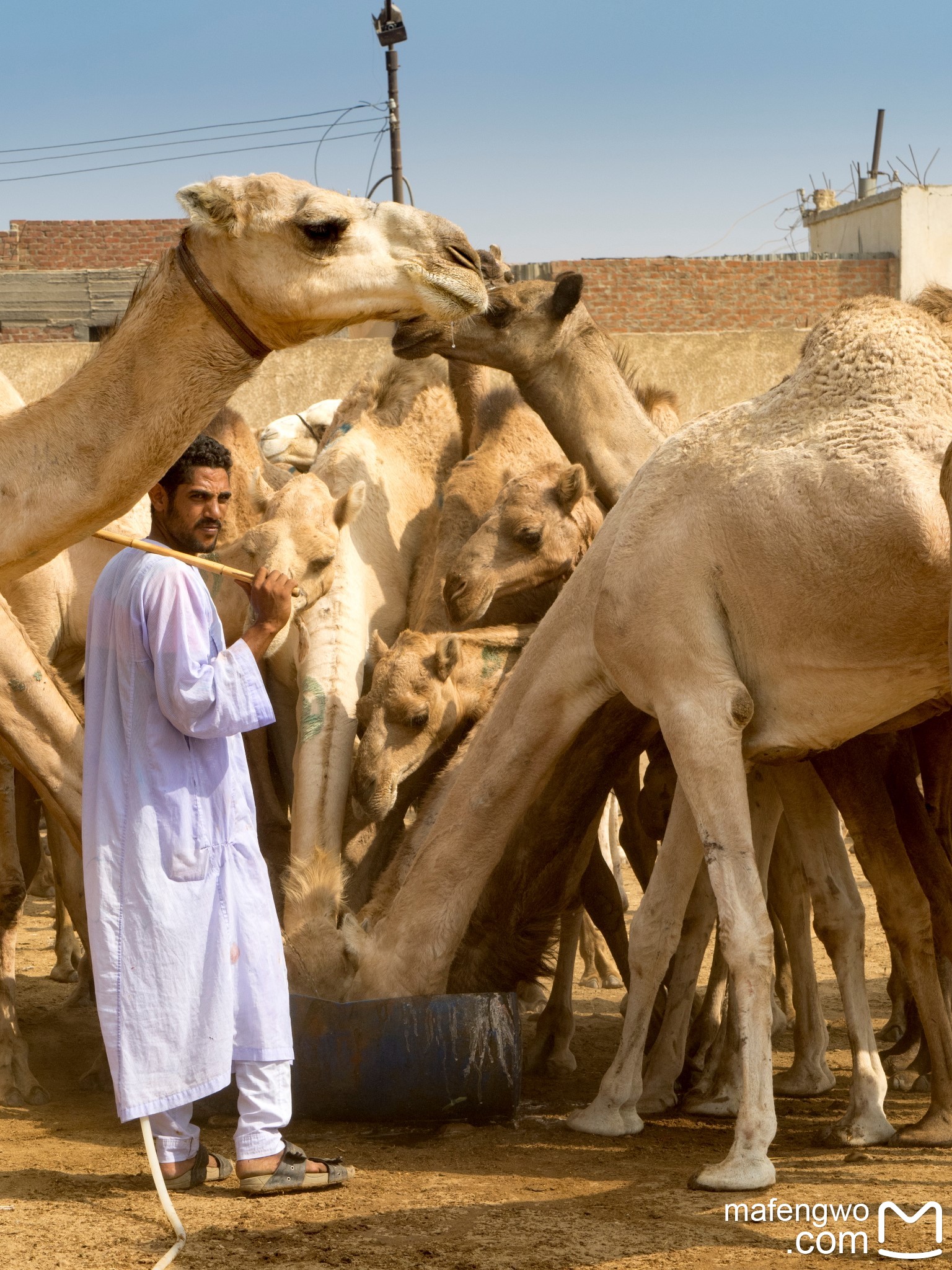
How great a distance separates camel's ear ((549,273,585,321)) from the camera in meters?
7.59

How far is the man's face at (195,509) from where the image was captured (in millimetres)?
4848

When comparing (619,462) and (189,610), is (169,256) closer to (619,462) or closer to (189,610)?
(189,610)

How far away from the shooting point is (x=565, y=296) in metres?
7.60

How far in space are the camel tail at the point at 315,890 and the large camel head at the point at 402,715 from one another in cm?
66

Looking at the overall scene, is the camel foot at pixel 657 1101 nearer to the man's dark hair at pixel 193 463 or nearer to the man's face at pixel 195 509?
the man's face at pixel 195 509

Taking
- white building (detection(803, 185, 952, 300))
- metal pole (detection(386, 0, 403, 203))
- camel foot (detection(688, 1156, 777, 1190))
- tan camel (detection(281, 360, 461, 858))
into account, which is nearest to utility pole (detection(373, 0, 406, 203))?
metal pole (detection(386, 0, 403, 203))

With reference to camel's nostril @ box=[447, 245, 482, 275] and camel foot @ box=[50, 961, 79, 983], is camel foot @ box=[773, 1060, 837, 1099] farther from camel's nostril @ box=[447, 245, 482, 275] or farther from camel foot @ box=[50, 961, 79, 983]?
camel foot @ box=[50, 961, 79, 983]

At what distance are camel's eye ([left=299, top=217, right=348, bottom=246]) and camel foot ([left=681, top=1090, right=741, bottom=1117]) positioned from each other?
339 cm

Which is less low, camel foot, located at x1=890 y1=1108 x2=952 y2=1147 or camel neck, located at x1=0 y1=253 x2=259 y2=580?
camel neck, located at x1=0 y1=253 x2=259 y2=580

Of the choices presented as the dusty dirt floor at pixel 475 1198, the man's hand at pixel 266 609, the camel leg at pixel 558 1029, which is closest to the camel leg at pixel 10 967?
the dusty dirt floor at pixel 475 1198

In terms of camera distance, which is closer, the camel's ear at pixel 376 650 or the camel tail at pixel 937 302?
the camel tail at pixel 937 302

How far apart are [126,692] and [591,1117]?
2.23 metres

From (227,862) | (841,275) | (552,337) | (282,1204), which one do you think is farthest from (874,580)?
(841,275)

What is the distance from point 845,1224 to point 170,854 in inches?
84.2
